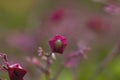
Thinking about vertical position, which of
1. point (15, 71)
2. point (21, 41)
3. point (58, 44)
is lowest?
point (15, 71)

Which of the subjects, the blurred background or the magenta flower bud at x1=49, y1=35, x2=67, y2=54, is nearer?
the magenta flower bud at x1=49, y1=35, x2=67, y2=54

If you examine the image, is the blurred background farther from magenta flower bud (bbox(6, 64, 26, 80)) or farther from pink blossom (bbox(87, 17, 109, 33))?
magenta flower bud (bbox(6, 64, 26, 80))

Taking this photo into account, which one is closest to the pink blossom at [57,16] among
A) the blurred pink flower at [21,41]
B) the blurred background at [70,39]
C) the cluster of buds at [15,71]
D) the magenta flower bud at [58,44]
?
the blurred background at [70,39]

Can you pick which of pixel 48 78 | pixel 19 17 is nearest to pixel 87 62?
pixel 48 78

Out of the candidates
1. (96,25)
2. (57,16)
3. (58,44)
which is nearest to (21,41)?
(57,16)

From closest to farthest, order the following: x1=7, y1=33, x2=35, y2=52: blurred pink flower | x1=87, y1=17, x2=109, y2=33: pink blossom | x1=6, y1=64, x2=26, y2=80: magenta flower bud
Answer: x1=6, y1=64, x2=26, y2=80: magenta flower bud, x1=7, y1=33, x2=35, y2=52: blurred pink flower, x1=87, y1=17, x2=109, y2=33: pink blossom

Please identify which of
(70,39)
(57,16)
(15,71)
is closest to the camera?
(15,71)

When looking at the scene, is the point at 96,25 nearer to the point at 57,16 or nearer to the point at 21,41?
the point at 57,16

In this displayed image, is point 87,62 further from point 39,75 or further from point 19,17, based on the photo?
point 19,17

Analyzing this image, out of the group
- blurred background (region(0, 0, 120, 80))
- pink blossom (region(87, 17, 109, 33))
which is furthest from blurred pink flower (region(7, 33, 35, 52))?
pink blossom (region(87, 17, 109, 33))

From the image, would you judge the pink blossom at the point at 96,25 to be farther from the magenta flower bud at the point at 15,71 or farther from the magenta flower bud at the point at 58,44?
the magenta flower bud at the point at 15,71
